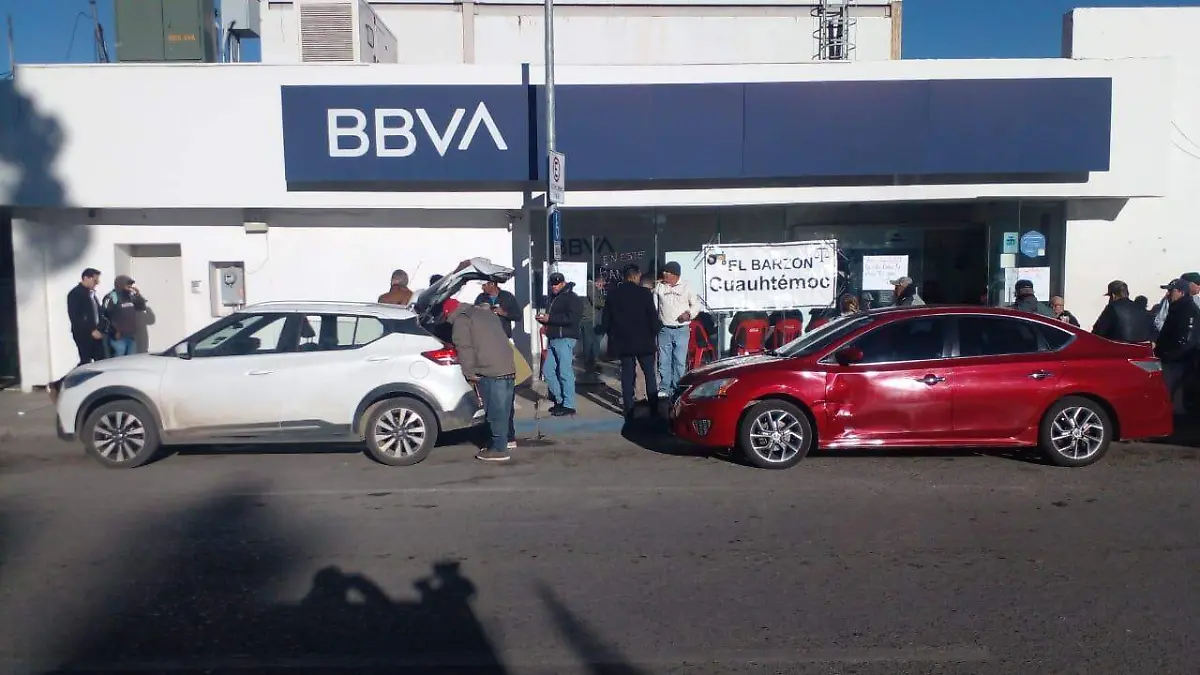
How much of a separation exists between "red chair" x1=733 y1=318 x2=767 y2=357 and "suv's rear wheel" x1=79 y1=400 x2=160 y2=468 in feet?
28.2

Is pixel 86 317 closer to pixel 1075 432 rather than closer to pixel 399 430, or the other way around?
pixel 399 430

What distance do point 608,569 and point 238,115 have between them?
1070 cm

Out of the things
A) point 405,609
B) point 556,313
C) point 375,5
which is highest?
point 375,5

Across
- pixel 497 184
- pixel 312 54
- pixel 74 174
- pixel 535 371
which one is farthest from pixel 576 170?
pixel 74 174

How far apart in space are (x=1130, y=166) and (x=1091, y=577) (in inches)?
412

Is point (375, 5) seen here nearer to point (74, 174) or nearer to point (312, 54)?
point (312, 54)

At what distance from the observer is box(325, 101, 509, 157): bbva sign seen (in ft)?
45.6

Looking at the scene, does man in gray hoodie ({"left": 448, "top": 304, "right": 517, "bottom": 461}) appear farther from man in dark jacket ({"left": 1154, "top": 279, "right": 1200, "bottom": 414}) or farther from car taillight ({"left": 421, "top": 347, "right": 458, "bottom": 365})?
man in dark jacket ({"left": 1154, "top": 279, "right": 1200, "bottom": 414})

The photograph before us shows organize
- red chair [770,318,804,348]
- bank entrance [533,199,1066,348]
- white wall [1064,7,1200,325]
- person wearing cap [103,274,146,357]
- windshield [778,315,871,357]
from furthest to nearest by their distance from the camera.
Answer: bank entrance [533,199,1066,348] → white wall [1064,7,1200,325] → red chair [770,318,804,348] → person wearing cap [103,274,146,357] → windshield [778,315,871,357]

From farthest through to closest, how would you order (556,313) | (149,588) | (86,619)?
(556,313) < (149,588) < (86,619)

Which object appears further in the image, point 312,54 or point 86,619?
point 312,54

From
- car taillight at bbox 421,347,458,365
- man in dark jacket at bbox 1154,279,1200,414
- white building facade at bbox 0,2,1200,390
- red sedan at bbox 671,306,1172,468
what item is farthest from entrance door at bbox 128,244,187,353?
man in dark jacket at bbox 1154,279,1200,414

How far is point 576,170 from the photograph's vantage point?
13.9m

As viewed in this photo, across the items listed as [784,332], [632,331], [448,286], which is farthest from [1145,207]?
[448,286]
